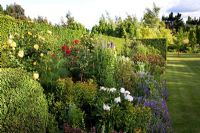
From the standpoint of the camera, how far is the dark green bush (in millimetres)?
5059

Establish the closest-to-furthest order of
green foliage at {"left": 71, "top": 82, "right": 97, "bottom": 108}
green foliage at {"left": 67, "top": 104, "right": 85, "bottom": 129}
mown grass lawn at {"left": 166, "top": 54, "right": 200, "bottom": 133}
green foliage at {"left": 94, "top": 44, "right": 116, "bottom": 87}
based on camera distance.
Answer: green foliage at {"left": 67, "top": 104, "right": 85, "bottom": 129}, green foliage at {"left": 71, "top": 82, "right": 97, "bottom": 108}, mown grass lawn at {"left": 166, "top": 54, "right": 200, "bottom": 133}, green foliage at {"left": 94, "top": 44, "right": 116, "bottom": 87}

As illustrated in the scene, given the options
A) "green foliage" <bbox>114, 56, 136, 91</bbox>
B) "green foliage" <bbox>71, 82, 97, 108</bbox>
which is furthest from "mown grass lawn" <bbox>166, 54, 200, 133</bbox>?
"green foliage" <bbox>71, 82, 97, 108</bbox>

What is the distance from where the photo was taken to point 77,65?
949 cm

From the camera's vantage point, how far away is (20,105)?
516 centimetres

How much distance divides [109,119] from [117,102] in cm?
44

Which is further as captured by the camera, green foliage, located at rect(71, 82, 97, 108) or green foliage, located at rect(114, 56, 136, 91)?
green foliage, located at rect(114, 56, 136, 91)

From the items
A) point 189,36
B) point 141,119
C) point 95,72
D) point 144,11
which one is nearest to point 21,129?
point 141,119

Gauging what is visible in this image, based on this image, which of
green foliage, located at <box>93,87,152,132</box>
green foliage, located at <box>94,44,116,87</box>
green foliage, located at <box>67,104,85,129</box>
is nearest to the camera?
green foliage, located at <box>67,104,85,129</box>

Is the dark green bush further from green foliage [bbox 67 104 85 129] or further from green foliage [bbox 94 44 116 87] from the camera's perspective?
green foliage [bbox 94 44 116 87]

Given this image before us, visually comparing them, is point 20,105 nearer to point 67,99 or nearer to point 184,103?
point 67,99

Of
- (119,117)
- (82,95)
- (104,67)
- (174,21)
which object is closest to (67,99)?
(82,95)

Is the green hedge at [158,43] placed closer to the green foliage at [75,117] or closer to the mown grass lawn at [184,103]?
the mown grass lawn at [184,103]

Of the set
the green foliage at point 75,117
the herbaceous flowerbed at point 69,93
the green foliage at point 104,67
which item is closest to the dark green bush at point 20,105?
the herbaceous flowerbed at point 69,93

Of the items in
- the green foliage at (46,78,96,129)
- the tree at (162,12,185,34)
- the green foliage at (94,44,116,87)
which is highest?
the tree at (162,12,185,34)
